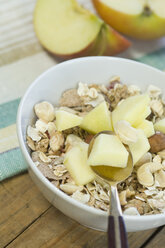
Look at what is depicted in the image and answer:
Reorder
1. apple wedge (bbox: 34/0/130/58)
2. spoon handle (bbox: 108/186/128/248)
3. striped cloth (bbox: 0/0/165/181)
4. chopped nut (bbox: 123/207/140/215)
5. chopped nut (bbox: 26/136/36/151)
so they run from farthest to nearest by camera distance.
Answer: apple wedge (bbox: 34/0/130/58) < striped cloth (bbox: 0/0/165/181) < chopped nut (bbox: 26/136/36/151) < chopped nut (bbox: 123/207/140/215) < spoon handle (bbox: 108/186/128/248)

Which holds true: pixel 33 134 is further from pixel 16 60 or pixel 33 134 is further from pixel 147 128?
pixel 16 60

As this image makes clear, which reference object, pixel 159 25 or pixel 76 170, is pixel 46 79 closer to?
pixel 76 170

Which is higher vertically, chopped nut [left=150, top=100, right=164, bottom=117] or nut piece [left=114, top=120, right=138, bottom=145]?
nut piece [left=114, top=120, right=138, bottom=145]

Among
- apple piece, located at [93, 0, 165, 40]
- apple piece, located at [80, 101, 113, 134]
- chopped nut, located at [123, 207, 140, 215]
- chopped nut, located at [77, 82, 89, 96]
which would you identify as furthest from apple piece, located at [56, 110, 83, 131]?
apple piece, located at [93, 0, 165, 40]

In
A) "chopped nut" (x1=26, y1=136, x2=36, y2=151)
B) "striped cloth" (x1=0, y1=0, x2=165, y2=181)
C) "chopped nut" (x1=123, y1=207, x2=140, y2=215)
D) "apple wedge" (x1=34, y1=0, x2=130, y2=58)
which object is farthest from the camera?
"apple wedge" (x1=34, y1=0, x2=130, y2=58)

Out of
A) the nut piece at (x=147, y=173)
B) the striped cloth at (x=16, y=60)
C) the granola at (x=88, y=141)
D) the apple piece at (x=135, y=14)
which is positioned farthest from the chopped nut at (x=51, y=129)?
the apple piece at (x=135, y=14)

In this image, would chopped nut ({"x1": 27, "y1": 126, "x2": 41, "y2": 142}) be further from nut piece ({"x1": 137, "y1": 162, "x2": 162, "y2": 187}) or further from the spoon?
nut piece ({"x1": 137, "y1": 162, "x2": 162, "y2": 187})

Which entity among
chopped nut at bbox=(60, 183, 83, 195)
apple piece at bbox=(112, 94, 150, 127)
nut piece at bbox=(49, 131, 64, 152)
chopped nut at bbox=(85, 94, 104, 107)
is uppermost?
apple piece at bbox=(112, 94, 150, 127)
